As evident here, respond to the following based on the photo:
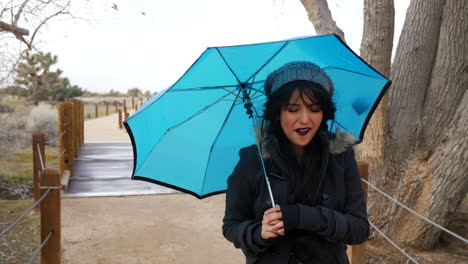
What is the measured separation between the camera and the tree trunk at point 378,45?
4.15 m

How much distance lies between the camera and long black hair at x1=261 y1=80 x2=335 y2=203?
1521mm

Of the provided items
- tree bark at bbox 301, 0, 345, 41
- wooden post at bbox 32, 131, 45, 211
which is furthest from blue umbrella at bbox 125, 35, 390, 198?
wooden post at bbox 32, 131, 45, 211

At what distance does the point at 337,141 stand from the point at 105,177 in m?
6.36

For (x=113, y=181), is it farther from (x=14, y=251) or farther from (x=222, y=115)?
(x=222, y=115)

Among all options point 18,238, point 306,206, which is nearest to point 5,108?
point 18,238

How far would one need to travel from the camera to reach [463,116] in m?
3.80

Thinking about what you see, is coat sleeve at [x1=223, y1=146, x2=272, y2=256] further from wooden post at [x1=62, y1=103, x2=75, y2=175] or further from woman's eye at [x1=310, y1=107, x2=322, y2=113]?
wooden post at [x1=62, y1=103, x2=75, y2=175]

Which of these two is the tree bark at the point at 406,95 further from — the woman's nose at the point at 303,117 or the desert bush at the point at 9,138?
the desert bush at the point at 9,138

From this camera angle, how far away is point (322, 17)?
4809 mm

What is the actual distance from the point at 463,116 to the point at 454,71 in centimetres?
60

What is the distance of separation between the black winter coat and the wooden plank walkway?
5.24 metres

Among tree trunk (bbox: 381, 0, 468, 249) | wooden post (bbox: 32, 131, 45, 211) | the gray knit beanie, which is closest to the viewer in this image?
the gray knit beanie

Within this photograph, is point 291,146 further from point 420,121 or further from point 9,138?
point 9,138

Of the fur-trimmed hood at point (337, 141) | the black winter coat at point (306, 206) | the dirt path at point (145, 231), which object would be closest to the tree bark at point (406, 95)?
the dirt path at point (145, 231)
